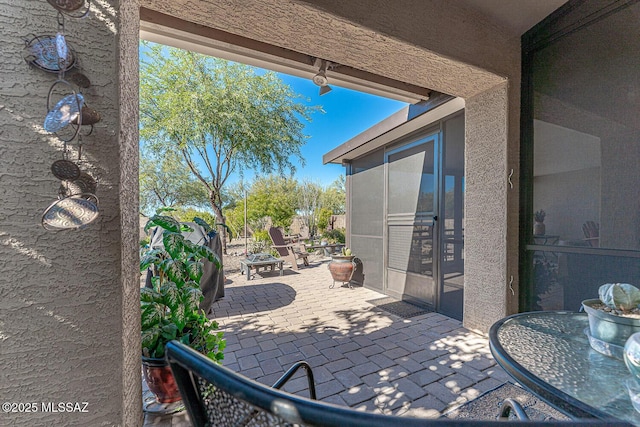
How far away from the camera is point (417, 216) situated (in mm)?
3986

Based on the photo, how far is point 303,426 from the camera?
43 cm

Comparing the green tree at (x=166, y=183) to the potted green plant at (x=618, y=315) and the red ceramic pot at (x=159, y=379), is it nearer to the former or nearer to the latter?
the red ceramic pot at (x=159, y=379)

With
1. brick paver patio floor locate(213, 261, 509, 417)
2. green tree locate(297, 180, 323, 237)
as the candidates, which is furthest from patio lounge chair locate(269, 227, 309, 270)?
green tree locate(297, 180, 323, 237)

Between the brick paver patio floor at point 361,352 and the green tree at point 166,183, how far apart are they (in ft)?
16.9

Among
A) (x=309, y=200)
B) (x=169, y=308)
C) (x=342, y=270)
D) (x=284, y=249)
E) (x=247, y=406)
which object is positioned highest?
(x=309, y=200)

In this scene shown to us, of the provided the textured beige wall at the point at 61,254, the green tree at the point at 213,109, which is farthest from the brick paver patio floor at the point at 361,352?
the green tree at the point at 213,109

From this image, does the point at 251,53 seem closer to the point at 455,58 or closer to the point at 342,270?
the point at 455,58

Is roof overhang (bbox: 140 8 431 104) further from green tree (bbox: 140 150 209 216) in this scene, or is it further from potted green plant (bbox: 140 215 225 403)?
green tree (bbox: 140 150 209 216)

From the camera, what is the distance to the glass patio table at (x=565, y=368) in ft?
2.43

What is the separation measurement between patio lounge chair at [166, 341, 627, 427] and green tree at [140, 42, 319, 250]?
669 centimetres

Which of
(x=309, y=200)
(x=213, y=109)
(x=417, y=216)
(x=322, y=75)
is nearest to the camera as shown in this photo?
(x=322, y=75)

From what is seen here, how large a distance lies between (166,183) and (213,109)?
559 centimetres

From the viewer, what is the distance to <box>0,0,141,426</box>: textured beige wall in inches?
41.7

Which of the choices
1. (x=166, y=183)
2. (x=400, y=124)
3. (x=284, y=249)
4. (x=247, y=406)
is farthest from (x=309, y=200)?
(x=247, y=406)
